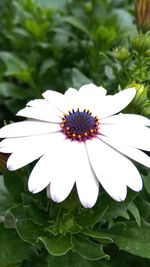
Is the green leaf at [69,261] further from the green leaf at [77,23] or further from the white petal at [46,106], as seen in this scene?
the green leaf at [77,23]

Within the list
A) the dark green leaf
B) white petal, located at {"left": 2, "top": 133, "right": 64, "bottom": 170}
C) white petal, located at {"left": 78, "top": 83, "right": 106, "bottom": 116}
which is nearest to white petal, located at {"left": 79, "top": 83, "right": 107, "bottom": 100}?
white petal, located at {"left": 78, "top": 83, "right": 106, "bottom": 116}

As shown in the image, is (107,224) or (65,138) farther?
(107,224)

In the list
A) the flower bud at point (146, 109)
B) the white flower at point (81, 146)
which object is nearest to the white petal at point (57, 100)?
the white flower at point (81, 146)

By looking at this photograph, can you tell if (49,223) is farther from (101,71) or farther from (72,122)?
(101,71)

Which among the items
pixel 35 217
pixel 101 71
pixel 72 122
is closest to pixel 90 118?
pixel 72 122

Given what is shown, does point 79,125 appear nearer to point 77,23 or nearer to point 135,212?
point 135,212

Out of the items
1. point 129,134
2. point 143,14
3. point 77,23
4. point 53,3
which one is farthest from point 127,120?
point 53,3
